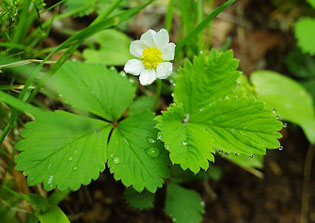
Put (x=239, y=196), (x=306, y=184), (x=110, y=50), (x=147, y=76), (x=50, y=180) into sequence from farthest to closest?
(x=306, y=184)
(x=239, y=196)
(x=110, y=50)
(x=147, y=76)
(x=50, y=180)

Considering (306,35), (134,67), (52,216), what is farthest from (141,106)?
(306,35)

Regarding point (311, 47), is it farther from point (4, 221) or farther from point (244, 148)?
point (4, 221)

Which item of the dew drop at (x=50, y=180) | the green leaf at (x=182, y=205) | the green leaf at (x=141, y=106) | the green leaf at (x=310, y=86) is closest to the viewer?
the dew drop at (x=50, y=180)

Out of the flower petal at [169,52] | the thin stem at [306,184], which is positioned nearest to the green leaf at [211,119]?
the flower petal at [169,52]

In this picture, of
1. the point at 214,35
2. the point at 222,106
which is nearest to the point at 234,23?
the point at 214,35

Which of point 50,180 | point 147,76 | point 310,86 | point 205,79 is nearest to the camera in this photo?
point 50,180

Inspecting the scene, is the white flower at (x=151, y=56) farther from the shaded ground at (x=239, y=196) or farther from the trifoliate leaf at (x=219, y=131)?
the shaded ground at (x=239, y=196)

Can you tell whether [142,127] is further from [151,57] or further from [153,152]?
[151,57]
